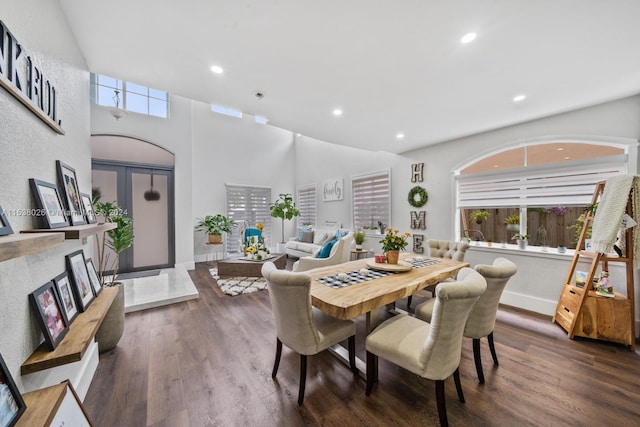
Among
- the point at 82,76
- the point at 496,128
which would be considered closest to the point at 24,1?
the point at 82,76

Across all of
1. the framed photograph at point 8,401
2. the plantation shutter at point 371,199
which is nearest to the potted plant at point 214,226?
the plantation shutter at point 371,199

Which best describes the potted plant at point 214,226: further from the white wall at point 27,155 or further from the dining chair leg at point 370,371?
the dining chair leg at point 370,371

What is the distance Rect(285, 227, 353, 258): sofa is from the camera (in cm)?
583

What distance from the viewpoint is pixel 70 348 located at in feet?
3.81

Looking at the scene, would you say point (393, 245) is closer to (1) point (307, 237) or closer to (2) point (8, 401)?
(2) point (8, 401)

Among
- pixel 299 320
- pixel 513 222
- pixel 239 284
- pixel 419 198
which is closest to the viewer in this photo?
pixel 299 320

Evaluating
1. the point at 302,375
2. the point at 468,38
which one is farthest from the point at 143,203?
the point at 468,38

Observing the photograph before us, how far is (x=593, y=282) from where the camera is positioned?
2.64 m

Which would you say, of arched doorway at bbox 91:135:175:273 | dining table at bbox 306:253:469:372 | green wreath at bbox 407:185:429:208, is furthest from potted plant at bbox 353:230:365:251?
arched doorway at bbox 91:135:175:273

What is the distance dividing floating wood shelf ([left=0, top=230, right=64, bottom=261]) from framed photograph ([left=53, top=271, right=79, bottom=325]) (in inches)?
28.0

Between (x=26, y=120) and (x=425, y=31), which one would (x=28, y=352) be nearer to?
(x=26, y=120)

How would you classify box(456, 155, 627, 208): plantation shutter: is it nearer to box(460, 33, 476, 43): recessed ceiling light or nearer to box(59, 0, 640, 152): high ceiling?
box(59, 0, 640, 152): high ceiling

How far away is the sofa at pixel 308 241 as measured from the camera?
5825 mm

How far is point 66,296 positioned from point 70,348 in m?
0.48
